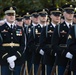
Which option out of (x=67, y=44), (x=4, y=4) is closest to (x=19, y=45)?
(x=67, y=44)

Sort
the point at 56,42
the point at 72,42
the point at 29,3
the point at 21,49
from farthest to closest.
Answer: the point at 29,3 → the point at 21,49 → the point at 56,42 → the point at 72,42

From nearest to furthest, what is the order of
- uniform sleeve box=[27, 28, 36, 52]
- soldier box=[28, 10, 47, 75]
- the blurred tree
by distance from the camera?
soldier box=[28, 10, 47, 75]
uniform sleeve box=[27, 28, 36, 52]
the blurred tree

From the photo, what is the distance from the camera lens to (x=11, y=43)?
29.7ft

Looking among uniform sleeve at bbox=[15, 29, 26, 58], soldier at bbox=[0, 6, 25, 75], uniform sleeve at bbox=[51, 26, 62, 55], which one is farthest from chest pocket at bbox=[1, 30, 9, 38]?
uniform sleeve at bbox=[51, 26, 62, 55]

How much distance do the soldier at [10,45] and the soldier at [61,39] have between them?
942 millimetres

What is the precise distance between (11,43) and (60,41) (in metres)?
1.13

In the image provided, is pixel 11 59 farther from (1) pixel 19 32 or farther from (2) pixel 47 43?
(2) pixel 47 43

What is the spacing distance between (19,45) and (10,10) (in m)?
0.88

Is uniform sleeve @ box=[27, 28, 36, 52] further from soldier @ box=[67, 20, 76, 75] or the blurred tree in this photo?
the blurred tree

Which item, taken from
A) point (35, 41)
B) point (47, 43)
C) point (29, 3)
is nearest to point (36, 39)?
point (35, 41)

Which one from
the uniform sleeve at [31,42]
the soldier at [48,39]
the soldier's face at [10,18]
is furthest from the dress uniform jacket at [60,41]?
the uniform sleeve at [31,42]

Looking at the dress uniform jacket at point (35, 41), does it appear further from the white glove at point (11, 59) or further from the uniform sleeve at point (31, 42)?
the white glove at point (11, 59)

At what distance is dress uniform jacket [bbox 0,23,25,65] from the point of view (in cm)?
905

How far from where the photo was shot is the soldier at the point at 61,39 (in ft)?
28.3
